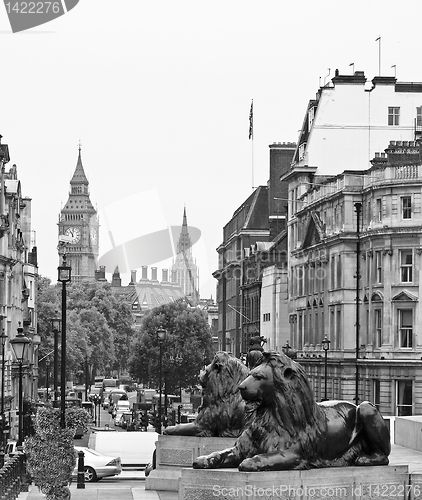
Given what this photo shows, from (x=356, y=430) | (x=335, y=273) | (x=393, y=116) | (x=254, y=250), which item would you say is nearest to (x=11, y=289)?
(x=335, y=273)

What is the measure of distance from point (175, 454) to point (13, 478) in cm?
1035

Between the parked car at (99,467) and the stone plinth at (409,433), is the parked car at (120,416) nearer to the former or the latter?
the parked car at (99,467)

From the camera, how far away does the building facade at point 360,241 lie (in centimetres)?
8206

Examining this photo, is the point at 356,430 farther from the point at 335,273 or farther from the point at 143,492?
the point at 335,273

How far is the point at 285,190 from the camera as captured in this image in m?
132

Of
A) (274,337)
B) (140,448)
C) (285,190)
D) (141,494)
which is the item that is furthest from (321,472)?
(285,190)

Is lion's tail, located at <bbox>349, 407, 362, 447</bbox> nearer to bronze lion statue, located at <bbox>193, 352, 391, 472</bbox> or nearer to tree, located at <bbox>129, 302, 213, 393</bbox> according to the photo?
bronze lion statue, located at <bbox>193, 352, 391, 472</bbox>

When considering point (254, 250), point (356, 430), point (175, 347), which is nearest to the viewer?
point (356, 430)

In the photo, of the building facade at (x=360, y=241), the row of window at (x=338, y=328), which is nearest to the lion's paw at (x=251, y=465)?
the building facade at (x=360, y=241)

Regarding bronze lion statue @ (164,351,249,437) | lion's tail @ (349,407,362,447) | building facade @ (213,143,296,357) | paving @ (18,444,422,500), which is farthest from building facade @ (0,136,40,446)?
lion's tail @ (349,407,362,447)

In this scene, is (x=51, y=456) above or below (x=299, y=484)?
below

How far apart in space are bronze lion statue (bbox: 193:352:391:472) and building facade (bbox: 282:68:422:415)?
49.7 metres

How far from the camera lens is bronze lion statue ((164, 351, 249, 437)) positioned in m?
25.6

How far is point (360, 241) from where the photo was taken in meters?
86.2
